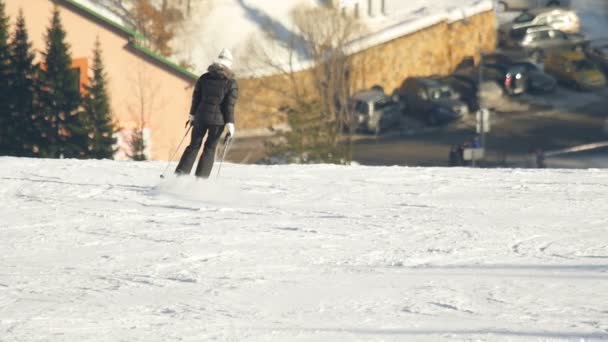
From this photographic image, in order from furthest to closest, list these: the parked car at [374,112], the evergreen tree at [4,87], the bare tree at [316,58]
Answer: the bare tree at [316,58] < the parked car at [374,112] < the evergreen tree at [4,87]

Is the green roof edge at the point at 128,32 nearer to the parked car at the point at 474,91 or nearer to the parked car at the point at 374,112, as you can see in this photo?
the parked car at the point at 374,112

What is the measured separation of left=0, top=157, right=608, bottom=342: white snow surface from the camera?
698 cm

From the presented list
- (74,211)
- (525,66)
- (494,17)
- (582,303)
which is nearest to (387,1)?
(494,17)

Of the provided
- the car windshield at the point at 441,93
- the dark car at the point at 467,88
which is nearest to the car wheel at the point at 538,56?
the dark car at the point at 467,88

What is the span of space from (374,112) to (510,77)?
504 centimetres

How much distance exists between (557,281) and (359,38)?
115 ft

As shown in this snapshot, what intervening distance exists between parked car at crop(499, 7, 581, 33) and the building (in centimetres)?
1987

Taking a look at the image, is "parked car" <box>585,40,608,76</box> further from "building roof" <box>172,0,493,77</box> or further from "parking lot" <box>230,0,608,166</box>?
"building roof" <box>172,0,493,77</box>

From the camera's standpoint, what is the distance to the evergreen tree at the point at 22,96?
2378 centimetres

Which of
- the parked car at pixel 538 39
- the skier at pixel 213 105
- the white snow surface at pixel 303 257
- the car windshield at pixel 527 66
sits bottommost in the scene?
the white snow surface at pixel 303 257

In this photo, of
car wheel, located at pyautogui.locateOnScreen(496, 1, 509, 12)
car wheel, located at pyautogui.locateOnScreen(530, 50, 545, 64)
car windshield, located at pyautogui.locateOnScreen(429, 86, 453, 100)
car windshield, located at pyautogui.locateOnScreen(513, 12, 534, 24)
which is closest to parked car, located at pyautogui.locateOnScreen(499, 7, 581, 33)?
car windshield, located at pyautogui.locateOnScreen(513, 12, 534, 24)

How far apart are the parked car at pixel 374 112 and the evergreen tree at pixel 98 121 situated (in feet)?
50.3

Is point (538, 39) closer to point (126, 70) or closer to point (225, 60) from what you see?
point (126, 70)

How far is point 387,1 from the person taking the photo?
46969 mm
